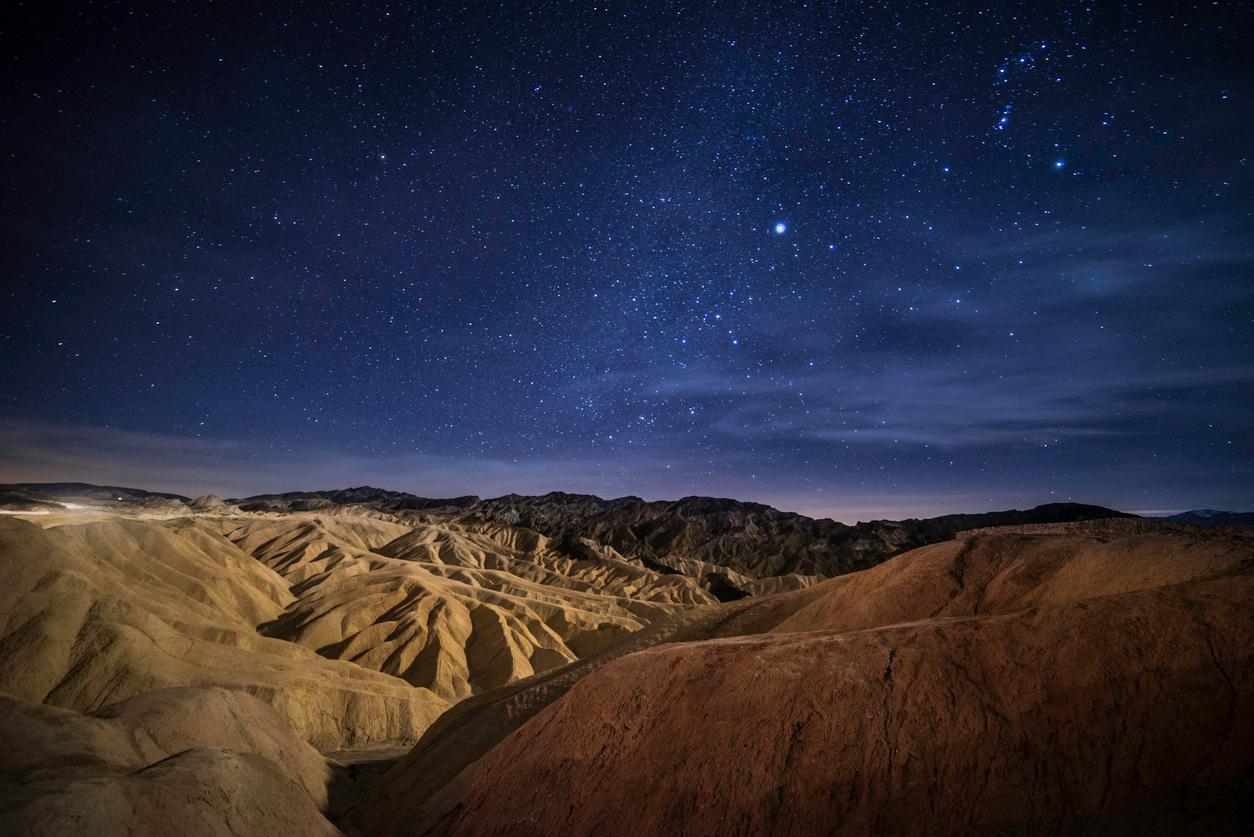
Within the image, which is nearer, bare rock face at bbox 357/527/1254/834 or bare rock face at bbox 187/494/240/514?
bare rock face at bbox 357/527/1254/834

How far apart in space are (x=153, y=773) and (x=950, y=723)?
12.1 metres

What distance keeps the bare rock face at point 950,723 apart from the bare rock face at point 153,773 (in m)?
3.43

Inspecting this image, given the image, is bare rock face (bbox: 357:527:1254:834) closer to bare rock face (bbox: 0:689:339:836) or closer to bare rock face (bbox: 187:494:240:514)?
bare rock face (bbox: 0:689:339:836)

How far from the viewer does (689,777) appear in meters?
8.72

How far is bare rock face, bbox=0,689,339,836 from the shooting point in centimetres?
729

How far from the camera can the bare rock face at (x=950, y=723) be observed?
6285 mm

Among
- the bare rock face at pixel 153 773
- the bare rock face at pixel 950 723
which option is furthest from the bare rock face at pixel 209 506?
the bare rock face at pixel 950 723

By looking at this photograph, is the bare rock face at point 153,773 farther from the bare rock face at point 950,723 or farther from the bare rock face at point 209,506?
the bare rock face at point 209,506

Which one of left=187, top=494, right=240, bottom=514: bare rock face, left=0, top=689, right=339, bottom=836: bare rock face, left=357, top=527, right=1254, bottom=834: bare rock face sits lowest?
left=187, top=494, right=240, bottom=514: bare rock face

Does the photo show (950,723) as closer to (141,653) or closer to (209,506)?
(141,653)

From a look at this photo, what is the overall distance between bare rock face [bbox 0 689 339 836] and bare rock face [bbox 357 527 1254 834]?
3.43 meters

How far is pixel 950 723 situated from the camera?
24.6 feet

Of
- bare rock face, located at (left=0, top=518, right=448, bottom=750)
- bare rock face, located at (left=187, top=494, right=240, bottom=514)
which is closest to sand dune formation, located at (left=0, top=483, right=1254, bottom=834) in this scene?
bare rock face, located at (left=0, top=518, right=448, bottom=750)

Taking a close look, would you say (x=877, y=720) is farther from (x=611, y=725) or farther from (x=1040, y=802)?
(x=611, y=725)
